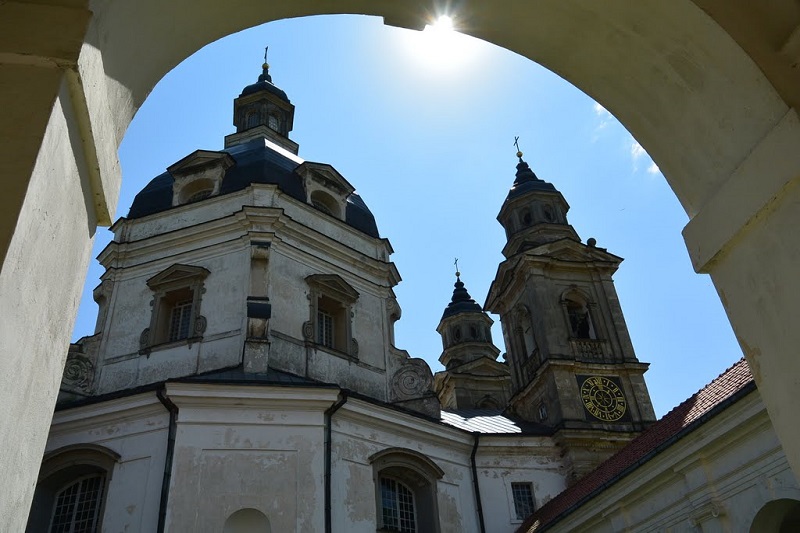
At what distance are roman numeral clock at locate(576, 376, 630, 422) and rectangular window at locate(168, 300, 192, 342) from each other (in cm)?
1181

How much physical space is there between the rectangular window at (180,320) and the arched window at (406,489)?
217 inches

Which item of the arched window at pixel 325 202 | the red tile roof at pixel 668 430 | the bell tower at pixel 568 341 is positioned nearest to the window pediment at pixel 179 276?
the arched window at pixel 325 202

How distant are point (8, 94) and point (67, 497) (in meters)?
13.9

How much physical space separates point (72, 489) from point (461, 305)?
27.6 m

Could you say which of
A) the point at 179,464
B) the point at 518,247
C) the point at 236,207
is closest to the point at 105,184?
the point at 179,464

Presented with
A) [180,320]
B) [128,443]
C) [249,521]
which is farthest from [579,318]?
[128,443]

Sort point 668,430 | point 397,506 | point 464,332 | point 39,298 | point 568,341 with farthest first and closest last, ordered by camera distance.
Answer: point 464,332 < point 568,341 < point 397,506 < point 668,430 < point 39,298

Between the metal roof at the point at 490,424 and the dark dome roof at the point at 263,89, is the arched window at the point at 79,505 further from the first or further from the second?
the dark dome roof at the point at 263,89

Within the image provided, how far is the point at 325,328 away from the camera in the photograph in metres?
17.5

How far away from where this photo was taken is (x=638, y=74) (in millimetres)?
3479

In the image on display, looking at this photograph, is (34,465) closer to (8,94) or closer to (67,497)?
(8,94)

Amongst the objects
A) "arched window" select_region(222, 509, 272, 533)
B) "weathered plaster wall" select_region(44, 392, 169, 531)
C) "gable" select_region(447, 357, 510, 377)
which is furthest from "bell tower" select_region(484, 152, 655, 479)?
"weathered plaster wall" select_region(44, 392, 169, 531)

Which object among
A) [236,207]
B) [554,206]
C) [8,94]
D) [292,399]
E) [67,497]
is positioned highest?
[554,206]

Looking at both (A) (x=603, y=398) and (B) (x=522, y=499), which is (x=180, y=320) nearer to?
(B) (x=522, y=499)
